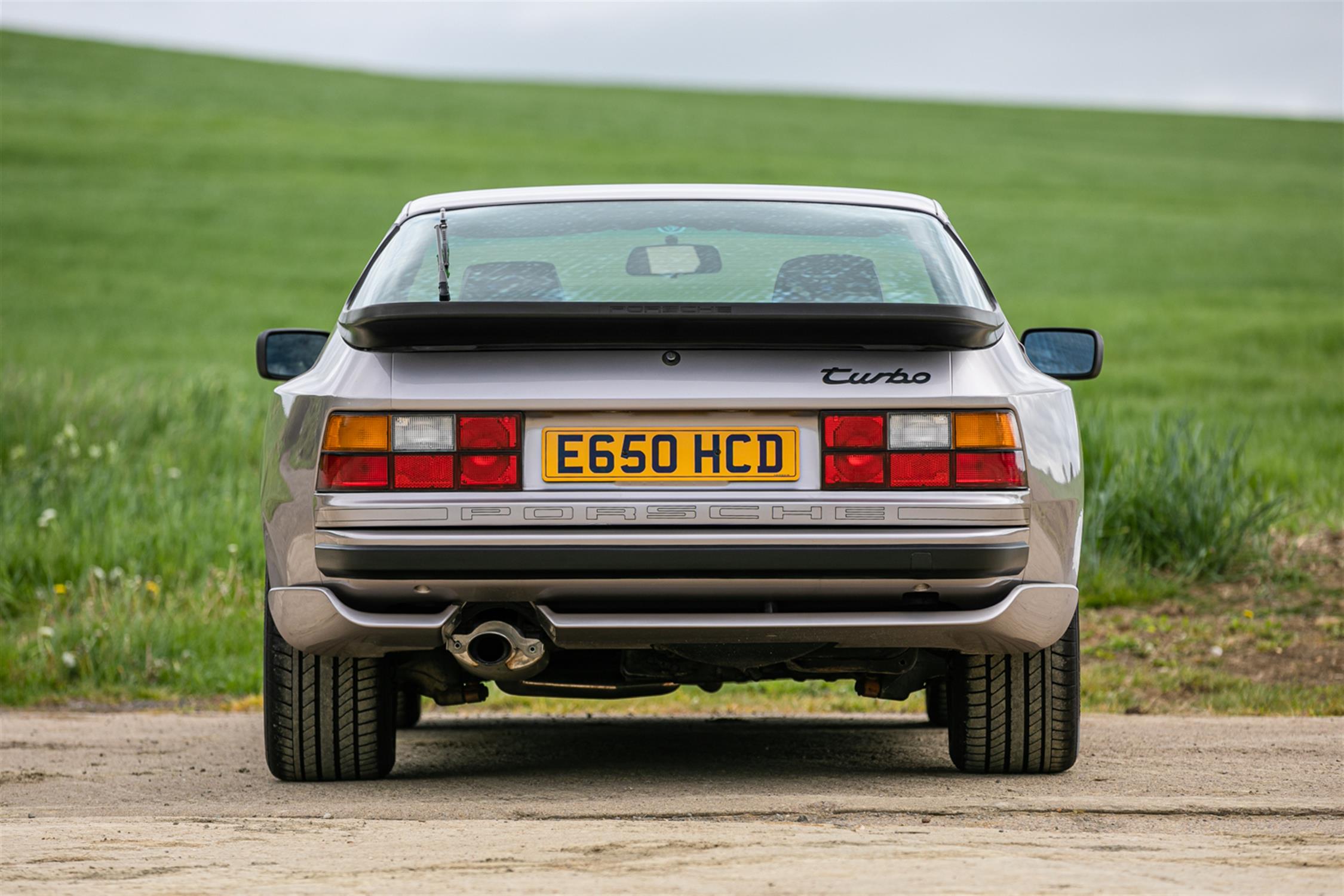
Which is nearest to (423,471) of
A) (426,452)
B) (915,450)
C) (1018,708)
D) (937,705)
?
(426,452)

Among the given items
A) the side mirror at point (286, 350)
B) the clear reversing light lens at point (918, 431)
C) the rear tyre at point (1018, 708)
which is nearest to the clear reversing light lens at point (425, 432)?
the clear reversing light lens at point (918, 431)

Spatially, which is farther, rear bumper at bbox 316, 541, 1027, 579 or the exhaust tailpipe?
the exhaust tailpipe

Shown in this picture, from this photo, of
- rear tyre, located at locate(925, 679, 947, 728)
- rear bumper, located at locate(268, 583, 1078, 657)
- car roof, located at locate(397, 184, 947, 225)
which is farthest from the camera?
rear tyre, located at locate(925, 679, 947, 728)

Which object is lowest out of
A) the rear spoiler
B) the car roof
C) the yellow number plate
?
the yellow number plate

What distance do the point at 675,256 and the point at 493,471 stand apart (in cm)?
122

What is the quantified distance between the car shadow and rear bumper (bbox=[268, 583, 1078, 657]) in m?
0.69

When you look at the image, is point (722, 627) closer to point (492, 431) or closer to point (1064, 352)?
point (492, 431)

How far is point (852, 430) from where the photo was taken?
388cm

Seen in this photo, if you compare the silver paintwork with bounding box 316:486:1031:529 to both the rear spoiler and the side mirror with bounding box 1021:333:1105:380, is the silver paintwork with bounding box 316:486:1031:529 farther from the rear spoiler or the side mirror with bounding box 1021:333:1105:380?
the side mirror with bounding box 1021:333:1105:380

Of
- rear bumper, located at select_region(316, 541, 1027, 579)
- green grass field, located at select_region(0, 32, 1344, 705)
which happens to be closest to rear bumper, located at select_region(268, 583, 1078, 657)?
rear bumper, located at select_region(316, 541, 1027, 579)

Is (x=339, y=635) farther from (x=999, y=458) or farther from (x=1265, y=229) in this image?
(x=1265, y=229)

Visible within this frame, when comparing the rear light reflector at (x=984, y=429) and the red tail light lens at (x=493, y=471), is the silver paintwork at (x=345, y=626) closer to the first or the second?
the red tail light lens at (x=493, y=471)

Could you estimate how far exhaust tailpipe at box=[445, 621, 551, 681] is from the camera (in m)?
3.99

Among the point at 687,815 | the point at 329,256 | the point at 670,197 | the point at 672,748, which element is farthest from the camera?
the point at 329,256
